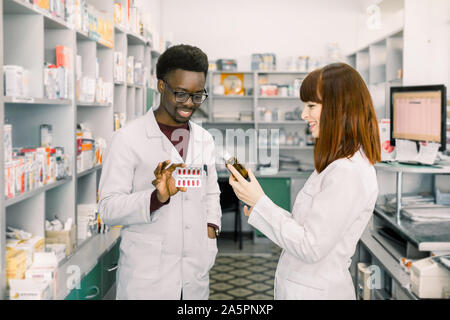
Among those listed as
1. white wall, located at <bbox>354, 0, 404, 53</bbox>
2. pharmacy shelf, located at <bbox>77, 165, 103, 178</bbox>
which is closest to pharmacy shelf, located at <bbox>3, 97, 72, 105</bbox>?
pharmacy shelf, located at <bbox>77, 165, 103, 178</bbox>

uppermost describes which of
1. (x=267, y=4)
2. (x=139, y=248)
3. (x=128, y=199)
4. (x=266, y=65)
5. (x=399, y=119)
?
(x=267, y=4)

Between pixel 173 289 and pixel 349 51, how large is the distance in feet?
19.3

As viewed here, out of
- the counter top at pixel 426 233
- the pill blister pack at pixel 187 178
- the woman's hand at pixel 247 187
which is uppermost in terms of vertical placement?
the pill blister pack at pixel 187 178

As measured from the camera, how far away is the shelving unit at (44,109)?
2.27m

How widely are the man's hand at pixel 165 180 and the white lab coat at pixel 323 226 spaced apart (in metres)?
0.25

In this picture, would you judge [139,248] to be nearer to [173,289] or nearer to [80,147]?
[173,289]

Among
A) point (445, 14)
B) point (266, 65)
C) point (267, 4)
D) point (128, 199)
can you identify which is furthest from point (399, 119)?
point (267, 4)

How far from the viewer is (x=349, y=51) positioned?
6.94 metres

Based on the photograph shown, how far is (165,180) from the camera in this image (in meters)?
A: 1.43

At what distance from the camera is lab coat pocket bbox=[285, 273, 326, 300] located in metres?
1.49

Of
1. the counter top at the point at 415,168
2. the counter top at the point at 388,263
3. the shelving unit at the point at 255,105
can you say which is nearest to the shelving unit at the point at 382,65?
the shelving unit at the point at 255,105

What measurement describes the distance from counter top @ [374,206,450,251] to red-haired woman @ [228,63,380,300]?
1.01 metres

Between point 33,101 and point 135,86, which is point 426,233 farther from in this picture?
point 135,86

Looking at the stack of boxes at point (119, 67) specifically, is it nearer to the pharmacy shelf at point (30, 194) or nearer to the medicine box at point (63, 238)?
the pharmacy shelf at point (30, 194)
